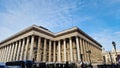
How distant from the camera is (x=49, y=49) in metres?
40.2

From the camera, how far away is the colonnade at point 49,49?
35906mm

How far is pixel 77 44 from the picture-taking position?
122 feet

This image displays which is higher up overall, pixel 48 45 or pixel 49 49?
pixel 48 45

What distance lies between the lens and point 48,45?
138 ft

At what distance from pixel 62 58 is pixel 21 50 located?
50.3 feet

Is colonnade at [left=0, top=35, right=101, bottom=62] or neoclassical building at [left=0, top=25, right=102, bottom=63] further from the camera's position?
A: neoclassical building at [left=0, top=25, right=102, bottom=63]

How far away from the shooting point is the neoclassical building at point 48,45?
36375mm

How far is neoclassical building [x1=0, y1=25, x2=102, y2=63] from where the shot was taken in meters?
36.4

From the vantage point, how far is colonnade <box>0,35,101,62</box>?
3591cm

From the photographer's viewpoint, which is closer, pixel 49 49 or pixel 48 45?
pixel 49 49

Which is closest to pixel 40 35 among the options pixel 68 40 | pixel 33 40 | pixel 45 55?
pixel 33 40

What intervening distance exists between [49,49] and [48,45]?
7.74 feet

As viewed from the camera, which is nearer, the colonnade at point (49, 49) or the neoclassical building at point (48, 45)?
the colonnade at point (49, 49)

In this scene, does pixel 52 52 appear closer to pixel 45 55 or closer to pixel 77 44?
pixel 45 55
